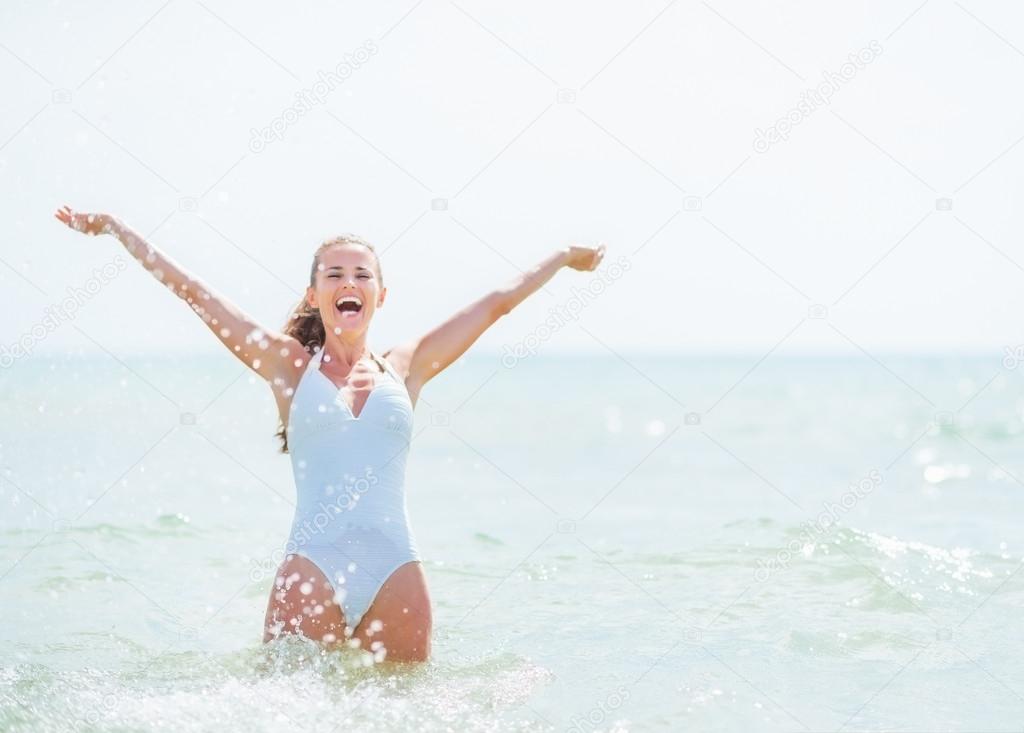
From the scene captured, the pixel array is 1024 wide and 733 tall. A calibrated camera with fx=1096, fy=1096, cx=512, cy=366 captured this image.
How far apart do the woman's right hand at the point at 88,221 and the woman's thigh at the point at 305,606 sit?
6.05 ft

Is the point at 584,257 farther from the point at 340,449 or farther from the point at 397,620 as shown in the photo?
the point at 397,620

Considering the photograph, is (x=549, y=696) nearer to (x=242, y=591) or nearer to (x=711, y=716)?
(x=711, y=716)

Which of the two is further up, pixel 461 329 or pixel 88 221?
pixel 461 329

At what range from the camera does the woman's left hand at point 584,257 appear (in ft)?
19.0

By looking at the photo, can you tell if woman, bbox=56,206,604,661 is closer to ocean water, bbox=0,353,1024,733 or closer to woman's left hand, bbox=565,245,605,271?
ocean water, bbox=0,353,1024,733

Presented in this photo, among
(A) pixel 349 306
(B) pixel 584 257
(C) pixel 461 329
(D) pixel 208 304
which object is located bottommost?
(D) pixel 208 304

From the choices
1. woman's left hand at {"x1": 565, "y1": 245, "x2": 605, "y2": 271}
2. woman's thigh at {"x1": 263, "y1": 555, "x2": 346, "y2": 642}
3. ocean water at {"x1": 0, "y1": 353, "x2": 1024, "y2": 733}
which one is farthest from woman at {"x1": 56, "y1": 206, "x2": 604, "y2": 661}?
woman's left hand at {"x1": 565, "y1": 245, "x2": 605, "y2": 271}

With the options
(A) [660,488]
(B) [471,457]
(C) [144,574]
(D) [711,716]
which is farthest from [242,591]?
(B) [471,457]

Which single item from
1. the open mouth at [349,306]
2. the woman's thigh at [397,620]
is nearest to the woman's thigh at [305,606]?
the woman's thigh at [397,620]

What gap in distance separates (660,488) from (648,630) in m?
8.69

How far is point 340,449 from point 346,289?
0.81m

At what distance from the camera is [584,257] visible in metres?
5.83

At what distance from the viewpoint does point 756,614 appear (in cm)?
713

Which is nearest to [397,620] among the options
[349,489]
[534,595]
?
[349,489]
